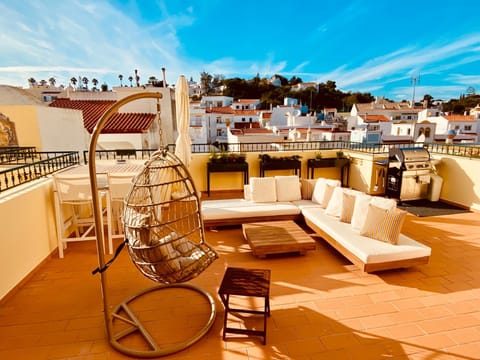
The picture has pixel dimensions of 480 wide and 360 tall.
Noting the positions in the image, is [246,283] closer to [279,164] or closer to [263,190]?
[263,190]

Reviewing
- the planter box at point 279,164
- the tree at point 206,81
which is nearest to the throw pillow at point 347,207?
the planter box at point 279,164

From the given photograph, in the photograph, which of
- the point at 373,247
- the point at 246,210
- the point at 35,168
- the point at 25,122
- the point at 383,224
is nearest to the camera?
the point at 373,247

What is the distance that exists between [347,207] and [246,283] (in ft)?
6.83

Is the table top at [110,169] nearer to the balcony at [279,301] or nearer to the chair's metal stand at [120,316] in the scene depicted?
the balcony at [279,301]

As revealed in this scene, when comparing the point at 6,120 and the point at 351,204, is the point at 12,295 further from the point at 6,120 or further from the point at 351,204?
the point at 6,120

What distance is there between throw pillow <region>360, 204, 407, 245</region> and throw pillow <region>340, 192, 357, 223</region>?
0.43 metres

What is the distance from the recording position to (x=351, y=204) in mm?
3525

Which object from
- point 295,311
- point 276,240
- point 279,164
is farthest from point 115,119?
point 295,311

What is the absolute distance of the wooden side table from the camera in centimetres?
198

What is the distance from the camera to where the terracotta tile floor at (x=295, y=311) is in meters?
1.92

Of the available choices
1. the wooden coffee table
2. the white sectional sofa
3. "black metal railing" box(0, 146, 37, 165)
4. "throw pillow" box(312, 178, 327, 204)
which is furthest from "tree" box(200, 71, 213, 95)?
the wooden coffee table

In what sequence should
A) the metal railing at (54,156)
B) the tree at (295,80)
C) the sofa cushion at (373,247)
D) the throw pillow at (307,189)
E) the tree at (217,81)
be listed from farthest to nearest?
the tree at (295,80) → the tree at (217,81) → the throw pillow at (307,189) → the metal railing at (54,156) → the sofa cushion at (373,247)

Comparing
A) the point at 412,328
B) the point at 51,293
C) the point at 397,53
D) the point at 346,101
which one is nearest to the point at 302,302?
the point at 412,328

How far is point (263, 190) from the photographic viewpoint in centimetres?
449
